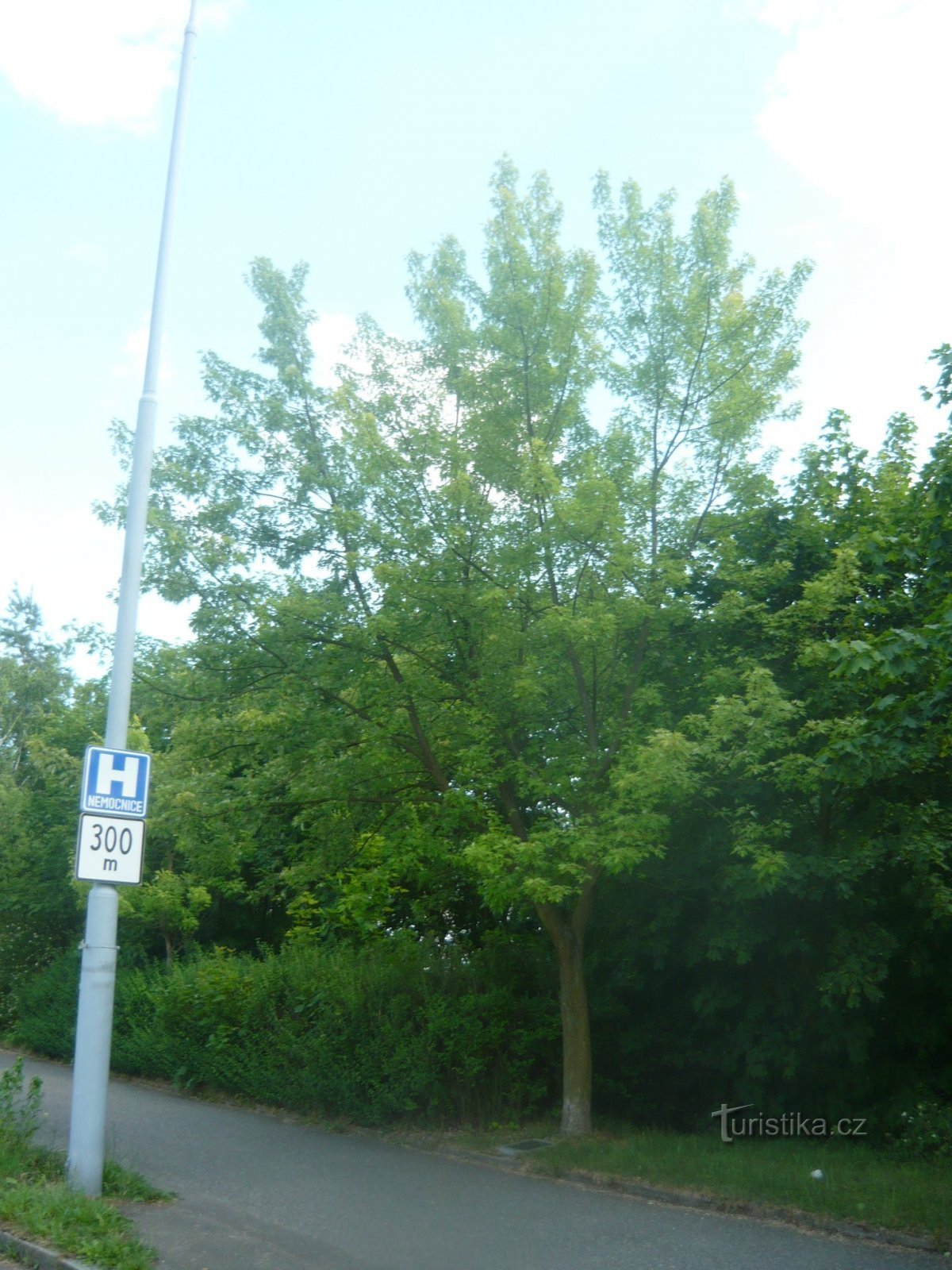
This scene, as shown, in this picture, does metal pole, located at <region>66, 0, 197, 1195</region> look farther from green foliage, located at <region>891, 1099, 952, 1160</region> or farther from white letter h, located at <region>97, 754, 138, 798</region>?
green foliage, located at <region>891, 1099, 952, 1160</region>

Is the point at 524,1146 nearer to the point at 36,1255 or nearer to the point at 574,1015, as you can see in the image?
the point at 574,1015

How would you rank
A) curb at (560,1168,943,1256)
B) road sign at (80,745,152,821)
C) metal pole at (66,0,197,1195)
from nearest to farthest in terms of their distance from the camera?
curb at (560,1168,943,1256), metal pole at (66,0,197,1195), road sign at (80,745,152,821)

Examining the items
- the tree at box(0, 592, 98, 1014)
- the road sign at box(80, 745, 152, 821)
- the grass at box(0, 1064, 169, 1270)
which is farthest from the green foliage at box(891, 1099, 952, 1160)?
the tree at box(0, 592, 98, 1014)

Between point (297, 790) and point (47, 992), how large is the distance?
35.0ft

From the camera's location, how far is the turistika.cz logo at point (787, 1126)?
10.9 meters

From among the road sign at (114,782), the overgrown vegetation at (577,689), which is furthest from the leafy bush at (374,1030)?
the road sign at (114,782)

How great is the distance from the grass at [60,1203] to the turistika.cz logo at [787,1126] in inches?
219

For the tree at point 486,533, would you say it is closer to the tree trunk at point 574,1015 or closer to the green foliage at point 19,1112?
the tree trunk at point 574,1015

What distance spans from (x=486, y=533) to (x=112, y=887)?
485 cm

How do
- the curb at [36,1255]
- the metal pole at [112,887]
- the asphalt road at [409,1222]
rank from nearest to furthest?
the curb at [36,1255] < the asphalt road at [409,1222] < the metal pole at [112,887]

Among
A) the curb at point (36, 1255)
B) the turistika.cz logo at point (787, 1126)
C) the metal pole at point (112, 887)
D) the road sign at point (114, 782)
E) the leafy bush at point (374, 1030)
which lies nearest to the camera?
the curb at point (36, 1255)

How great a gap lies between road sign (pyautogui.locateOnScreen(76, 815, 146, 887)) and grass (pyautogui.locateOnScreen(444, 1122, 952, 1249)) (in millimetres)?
4633

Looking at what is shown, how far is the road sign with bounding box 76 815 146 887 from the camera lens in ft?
27.0

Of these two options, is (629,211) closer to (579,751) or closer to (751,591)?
(751,591)
